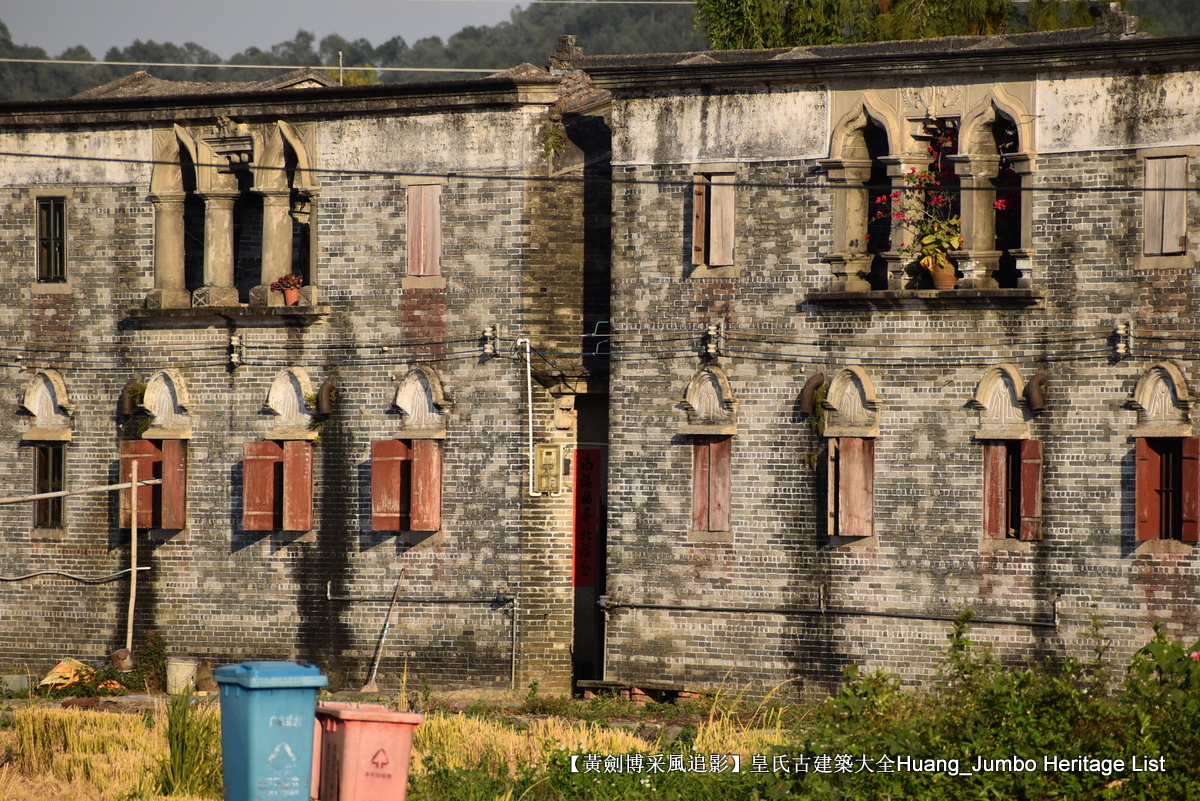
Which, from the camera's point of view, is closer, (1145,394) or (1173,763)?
(1173,763)

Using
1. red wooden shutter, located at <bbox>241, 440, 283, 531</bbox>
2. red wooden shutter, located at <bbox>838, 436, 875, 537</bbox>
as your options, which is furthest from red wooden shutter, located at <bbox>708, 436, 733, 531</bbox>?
red wooden shutter, located at <bbox>241, 440, 283, 531</bbox>

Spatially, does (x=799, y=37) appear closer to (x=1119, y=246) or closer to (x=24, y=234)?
(x=1119, y=246)

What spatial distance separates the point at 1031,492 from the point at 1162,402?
1.80 m

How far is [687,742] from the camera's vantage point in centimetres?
1548

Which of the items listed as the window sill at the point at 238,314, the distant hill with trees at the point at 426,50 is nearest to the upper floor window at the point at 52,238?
the window sill at the point at 238,314

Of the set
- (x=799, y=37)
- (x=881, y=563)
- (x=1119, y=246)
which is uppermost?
(x=799, y=37)

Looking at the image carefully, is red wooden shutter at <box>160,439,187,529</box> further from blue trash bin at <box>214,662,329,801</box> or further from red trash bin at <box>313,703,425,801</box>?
blue trash bin at <box>214,662,329,801</box>

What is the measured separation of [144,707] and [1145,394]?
42.2 ft

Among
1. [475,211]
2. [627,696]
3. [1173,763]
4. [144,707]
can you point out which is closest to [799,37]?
[475,211]

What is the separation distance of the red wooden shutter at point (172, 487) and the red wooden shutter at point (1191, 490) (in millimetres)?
13327

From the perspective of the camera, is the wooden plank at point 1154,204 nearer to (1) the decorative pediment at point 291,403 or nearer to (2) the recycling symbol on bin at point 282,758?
(1) the decorative pediment at point 291,403

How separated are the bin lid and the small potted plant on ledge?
403 inches

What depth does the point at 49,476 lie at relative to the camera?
23.1m

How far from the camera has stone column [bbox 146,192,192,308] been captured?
22625 mm
